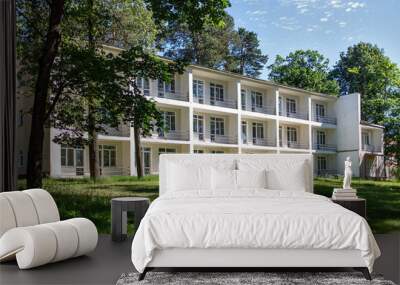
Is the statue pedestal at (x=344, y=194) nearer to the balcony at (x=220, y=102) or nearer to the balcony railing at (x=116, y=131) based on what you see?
the balcony at (x=220, y=102)

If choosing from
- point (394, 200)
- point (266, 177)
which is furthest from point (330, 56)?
point (266, 177)

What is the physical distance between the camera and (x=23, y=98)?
24.1 ft

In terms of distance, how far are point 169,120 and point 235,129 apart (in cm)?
100

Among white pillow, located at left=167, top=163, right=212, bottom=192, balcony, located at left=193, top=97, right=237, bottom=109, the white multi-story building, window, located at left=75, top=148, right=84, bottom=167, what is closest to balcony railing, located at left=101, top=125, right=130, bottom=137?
the white multi-story building

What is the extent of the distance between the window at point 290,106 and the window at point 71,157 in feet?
10.4

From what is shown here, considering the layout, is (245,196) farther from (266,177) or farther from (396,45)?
(396,45)

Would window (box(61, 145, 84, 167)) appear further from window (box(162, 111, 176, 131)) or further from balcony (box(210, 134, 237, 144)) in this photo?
balcony (box(210, 134, 237, 144))

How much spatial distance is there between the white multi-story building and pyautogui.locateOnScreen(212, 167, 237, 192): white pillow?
1791 millimetres

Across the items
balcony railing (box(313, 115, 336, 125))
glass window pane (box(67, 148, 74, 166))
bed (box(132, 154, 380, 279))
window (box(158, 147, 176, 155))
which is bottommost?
bed (box(132, 154, 380, 279))

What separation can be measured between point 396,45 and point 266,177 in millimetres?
3194

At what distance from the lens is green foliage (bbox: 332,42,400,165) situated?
7.71m

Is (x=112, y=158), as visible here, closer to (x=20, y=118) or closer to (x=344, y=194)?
(x=20, y=118)

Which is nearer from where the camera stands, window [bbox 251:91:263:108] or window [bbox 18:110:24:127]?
window [bbox 18:110:24:127]

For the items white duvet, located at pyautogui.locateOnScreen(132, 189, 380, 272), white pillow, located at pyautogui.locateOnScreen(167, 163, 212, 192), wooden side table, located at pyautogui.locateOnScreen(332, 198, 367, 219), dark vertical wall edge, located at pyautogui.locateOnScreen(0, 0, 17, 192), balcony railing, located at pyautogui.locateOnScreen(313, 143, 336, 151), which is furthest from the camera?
balcony railing, located at pyautogui.locateOnScreen(313, 143, 336, 151)
